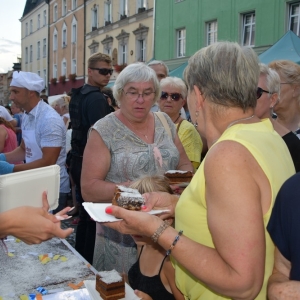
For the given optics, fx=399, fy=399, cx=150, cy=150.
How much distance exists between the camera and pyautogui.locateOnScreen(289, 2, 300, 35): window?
1365cm

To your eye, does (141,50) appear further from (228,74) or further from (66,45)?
(228,74)

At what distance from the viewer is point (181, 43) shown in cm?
1908

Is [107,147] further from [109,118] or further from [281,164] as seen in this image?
[281,164]

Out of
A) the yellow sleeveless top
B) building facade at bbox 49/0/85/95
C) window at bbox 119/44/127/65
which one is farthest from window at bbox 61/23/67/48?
the yellow sleeveless top

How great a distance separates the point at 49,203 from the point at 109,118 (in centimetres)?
109

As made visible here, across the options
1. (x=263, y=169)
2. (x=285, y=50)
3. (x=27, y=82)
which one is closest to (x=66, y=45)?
(x=285, y=50)

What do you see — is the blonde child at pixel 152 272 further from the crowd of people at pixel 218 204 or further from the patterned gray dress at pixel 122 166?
the patterned gray dress at pixel 122 166

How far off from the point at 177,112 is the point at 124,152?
1519mm

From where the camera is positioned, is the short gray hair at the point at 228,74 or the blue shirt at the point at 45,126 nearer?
the short gray hair at the point at 228,74

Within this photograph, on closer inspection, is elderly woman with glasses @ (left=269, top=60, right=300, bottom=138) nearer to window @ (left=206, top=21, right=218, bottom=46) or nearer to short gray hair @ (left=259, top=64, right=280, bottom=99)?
short gray hair @ (left=259, top=64, right=280, bottom=99)

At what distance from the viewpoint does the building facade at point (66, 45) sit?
29.6 m

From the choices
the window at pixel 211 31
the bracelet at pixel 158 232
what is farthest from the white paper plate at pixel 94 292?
the window at pixel 211 31

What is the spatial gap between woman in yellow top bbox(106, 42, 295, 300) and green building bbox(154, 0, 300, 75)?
12159mm

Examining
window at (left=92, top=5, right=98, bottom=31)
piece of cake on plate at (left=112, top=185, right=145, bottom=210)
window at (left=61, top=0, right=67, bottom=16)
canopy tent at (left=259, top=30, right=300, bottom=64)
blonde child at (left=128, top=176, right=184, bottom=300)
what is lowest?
blonde child at (left=128, top=176, right=184, bottom=300)
